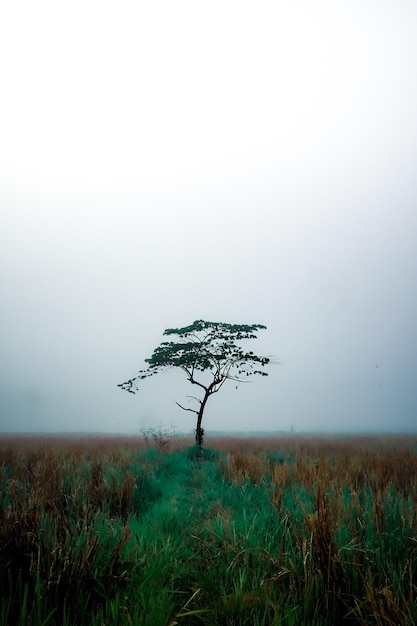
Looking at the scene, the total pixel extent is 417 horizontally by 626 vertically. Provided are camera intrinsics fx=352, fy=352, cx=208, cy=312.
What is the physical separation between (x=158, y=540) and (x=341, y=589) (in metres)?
1.96

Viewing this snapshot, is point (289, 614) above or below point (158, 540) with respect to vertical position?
above

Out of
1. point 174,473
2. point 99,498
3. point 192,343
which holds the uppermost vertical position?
point 192,343

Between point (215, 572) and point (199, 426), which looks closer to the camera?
point (215, 572)

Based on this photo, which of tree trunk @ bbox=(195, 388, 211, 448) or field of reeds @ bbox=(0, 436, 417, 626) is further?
tree trunk @ bbox=(195, 388, 211, 448)

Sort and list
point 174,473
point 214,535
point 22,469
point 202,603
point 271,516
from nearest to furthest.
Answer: point 202,603 → point 214,535 → point 271,516 → point 22,469 → point 174,473

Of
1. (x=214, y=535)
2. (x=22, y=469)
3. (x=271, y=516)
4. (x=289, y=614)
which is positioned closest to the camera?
(x=289, y=614)

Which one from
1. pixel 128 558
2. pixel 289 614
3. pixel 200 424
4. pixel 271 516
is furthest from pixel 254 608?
pixel 200 424

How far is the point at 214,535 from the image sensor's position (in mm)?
3701

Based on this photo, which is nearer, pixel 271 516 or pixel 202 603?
pixel 202 603

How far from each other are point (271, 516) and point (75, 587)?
251 cm

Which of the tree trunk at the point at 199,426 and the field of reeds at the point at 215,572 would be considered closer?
the field of reeds at the point at 215,572

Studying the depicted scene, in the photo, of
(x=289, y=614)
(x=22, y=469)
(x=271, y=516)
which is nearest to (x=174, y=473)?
(x=22, y=469)

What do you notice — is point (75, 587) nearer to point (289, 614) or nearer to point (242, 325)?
point (289, 614)

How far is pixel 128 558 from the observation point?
2744 millimetres
